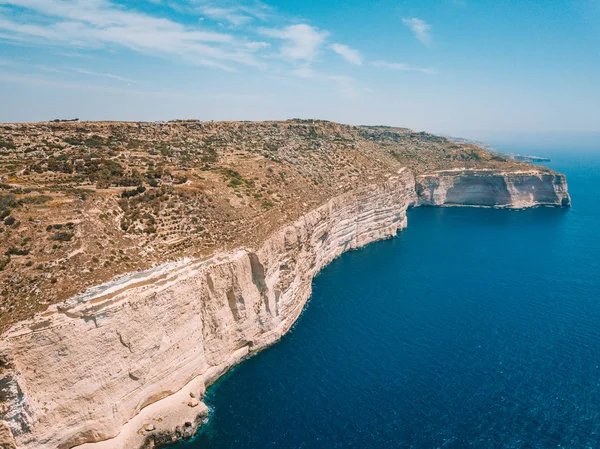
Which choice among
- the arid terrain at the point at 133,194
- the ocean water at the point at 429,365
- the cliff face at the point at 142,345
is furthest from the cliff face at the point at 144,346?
the ocean water at the point at 429,365

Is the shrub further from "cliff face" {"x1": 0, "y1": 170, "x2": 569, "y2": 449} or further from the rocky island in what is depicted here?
"cliff face" {"x1": 0, "y1": 170, "x2": 569, "y2": 449}

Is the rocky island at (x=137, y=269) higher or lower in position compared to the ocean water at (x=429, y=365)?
higher

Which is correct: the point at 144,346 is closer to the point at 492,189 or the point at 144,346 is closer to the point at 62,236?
the point at 62,236

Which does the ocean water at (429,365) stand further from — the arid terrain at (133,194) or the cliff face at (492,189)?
the cliff face at (492,189)

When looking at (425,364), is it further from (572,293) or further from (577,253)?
(577,253)

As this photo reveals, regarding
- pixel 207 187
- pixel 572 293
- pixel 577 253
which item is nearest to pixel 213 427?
pixel 207 187

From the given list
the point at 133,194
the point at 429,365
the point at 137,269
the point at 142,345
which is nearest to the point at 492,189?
the point at 429,365

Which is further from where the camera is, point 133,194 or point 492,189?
point 492,189
